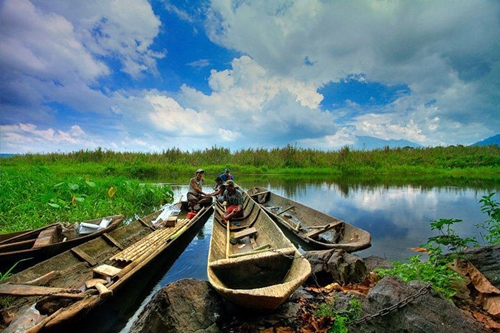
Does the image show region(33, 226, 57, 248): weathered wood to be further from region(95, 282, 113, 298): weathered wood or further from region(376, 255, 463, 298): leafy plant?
region(376, 255, 463, 298): leafy plant

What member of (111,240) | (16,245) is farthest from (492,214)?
(16,245)

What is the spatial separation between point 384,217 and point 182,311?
25.6 ft

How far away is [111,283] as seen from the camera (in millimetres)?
3598

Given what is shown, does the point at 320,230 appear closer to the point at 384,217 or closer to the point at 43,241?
the point at 384,217

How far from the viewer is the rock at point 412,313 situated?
2.12 meters

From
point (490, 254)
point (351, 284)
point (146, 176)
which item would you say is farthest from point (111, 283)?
point (146, 176)

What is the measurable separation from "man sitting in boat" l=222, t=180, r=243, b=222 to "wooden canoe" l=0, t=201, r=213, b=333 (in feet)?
4.23

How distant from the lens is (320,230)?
5668 millimetres

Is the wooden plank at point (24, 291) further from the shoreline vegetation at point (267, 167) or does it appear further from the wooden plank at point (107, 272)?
the shoreline vegetation at point (267, 167)

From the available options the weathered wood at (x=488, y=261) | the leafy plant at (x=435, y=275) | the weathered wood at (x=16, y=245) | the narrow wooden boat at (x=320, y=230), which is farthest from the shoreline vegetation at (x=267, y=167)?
the weathered wood at (x=488, y=261)

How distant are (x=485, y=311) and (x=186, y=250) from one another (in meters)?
5.50

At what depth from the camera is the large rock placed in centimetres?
262

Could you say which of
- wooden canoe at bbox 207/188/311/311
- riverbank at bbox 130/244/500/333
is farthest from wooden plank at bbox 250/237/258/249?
riverbank at bbox 130/244/500/333

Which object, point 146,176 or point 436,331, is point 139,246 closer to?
point 436,331
